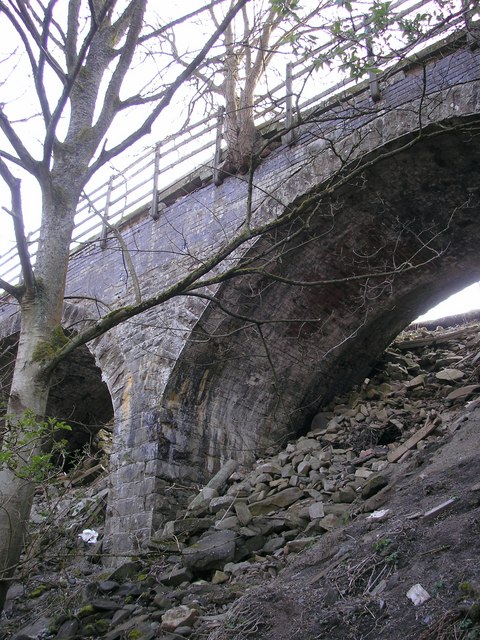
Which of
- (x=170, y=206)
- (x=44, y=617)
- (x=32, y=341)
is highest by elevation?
(x=170, y=206)

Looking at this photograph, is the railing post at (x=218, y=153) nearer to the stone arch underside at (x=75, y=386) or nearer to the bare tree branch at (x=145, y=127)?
the bare tree branch at (x=145, y=127)

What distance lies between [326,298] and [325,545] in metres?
3.41

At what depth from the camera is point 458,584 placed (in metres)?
3.13

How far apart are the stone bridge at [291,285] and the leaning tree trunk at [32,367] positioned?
0.88 meters

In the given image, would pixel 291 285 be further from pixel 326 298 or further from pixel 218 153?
pixel 218 153

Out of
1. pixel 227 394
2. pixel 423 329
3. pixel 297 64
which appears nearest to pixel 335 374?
pixel 227 394

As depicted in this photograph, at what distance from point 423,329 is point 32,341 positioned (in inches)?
257

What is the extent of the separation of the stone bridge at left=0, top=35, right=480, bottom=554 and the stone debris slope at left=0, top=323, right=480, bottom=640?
0.46 metres

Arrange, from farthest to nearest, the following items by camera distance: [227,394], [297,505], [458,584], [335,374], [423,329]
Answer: [423,329] < [335,374] < [227,394] < [297,505] < [458,584]

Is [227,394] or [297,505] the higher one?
[227,394]

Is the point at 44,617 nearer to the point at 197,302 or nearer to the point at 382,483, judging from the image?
the point at 382,483

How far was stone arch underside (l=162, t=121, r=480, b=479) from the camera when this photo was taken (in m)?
6.46

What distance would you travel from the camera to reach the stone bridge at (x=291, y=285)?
6207mm

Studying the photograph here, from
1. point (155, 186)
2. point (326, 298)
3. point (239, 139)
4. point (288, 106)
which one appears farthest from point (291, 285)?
point (155, 186)
